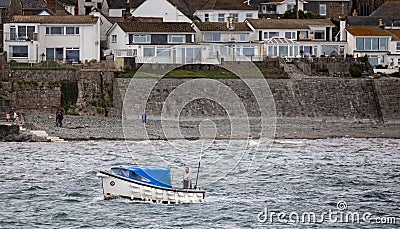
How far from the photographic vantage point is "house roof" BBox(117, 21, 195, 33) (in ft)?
255

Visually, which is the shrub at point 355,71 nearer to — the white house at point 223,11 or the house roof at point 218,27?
the house roof at point 218,27

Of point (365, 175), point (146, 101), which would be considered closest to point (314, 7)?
point (146, 101)

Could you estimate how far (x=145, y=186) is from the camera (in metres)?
38.1

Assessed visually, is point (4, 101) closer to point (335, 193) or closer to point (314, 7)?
point (335, 193)

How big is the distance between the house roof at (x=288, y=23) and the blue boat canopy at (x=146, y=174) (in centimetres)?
4541

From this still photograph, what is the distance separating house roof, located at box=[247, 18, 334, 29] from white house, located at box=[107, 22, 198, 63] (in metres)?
6.47

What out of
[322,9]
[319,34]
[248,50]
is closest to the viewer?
[248,50]

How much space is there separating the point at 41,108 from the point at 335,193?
2785 centimetres

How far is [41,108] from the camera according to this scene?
6562 centimetres

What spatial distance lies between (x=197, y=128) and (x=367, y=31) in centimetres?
2506

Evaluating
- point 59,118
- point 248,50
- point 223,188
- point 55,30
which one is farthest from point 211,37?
point 223,188

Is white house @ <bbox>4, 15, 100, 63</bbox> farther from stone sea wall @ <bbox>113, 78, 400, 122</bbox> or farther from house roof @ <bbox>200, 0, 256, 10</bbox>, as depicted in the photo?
house roof @ <bbox>200, 0, 256, 10</bbox>

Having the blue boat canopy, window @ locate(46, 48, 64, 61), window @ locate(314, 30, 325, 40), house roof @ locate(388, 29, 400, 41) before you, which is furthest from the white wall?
the blue boat canopy

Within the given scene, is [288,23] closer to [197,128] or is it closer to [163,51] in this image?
[163,51]
